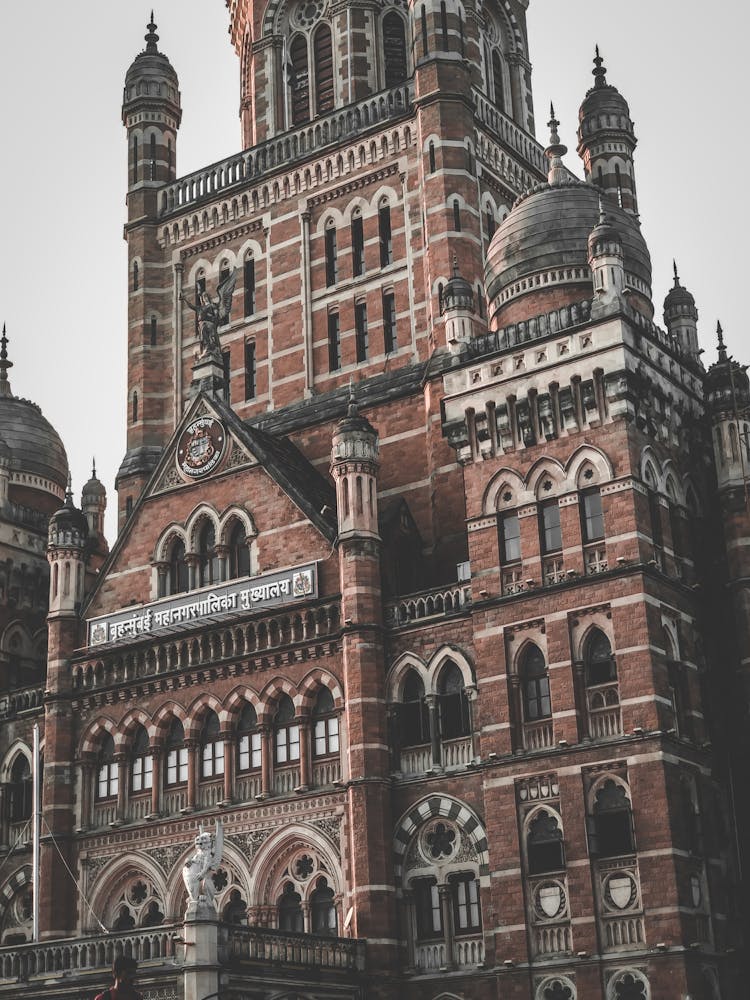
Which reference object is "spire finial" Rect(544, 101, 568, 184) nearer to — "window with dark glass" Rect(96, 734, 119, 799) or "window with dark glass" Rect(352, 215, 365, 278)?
"window with dark glass" Rect(352, 215, 365, 278)

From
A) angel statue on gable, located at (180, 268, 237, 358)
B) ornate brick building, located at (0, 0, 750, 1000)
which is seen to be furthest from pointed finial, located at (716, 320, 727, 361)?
angel statue on gable, located at (180, 268, 237, 358)

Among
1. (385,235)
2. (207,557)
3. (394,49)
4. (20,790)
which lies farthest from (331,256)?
(20,790)

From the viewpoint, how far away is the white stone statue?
3377cm

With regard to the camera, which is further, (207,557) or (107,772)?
(207,557)

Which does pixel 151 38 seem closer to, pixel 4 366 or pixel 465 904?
pixel 4 366

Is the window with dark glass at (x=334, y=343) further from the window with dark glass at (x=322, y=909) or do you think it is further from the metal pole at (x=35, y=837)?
the window with dark glass at (x=322, y=909)

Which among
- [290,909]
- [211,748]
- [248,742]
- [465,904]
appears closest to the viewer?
[465,904]

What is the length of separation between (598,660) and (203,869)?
35.0ft

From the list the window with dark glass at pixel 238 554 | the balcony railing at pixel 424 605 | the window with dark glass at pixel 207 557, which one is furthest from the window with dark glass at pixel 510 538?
the window with dark glass at pixel 207 557

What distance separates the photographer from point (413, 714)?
40344 millimetres

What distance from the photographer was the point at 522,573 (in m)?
39.4

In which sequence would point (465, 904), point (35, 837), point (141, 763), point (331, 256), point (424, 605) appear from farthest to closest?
point (331, 256), point (141, 763), point (35, 837), point (424, 605), point (465, 904)

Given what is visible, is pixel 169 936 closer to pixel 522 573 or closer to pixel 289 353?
pixel 522 573

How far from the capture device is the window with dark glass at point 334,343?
168 ft
